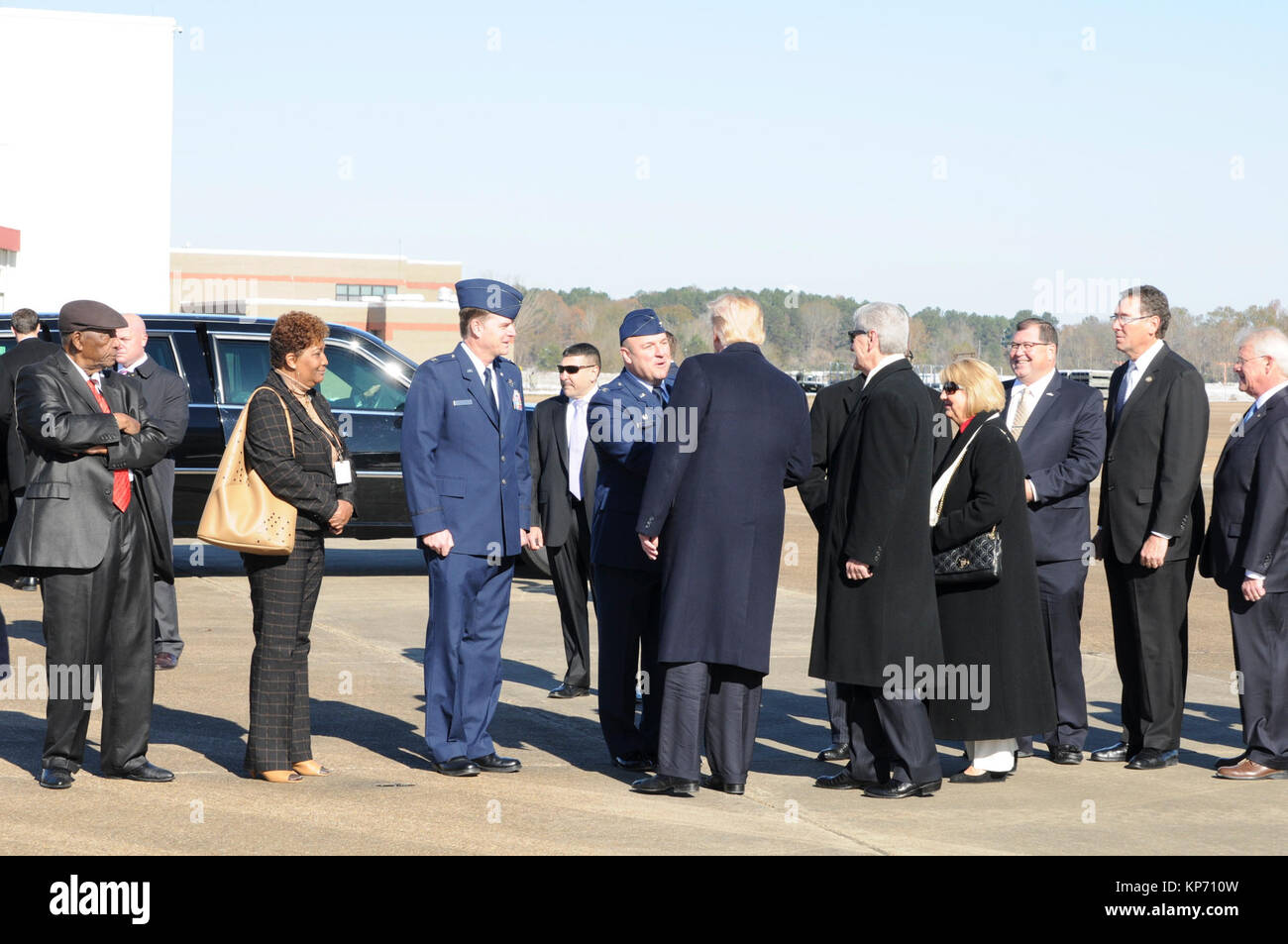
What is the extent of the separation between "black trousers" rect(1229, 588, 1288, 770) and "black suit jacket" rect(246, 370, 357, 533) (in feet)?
14.0

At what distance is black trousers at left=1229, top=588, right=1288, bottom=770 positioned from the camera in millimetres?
6926

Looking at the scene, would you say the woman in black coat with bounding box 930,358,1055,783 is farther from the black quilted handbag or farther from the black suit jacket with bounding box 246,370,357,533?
the black suit jacket with bounding box 246,370,357,533

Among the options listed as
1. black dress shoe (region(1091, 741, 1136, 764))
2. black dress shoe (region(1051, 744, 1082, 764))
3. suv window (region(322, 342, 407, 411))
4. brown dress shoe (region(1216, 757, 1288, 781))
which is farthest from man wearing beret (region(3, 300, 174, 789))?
suv window (region(322, 342, 407, 411))

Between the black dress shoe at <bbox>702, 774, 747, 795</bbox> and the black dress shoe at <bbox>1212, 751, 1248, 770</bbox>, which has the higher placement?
the black dress shoe at <bbox>1212, 751, 1248, 770</bbox>

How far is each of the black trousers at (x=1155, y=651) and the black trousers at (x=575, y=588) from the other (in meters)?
3.11

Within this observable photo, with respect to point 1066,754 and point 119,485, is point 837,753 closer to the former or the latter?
point 1066,754

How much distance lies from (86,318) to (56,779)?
1.93m

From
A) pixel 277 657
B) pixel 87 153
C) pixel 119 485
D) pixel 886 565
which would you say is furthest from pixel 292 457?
pixel 87 153

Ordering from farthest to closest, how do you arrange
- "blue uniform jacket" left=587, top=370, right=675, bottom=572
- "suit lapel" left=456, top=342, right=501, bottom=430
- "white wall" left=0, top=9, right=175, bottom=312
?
1. "white wall" left=0, top=9, right=175, bottom=312
2. "blue uniform jacket" left=587, top=370, right=675, bottom=572
3. "suit lapel" left=456, top=342, right=501, bottom=430

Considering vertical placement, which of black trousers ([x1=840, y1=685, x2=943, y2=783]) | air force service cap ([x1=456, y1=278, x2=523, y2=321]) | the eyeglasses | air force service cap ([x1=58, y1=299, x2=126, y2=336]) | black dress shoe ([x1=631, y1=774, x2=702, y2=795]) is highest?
air force service cap ([x1=456, y1=278, x2=523, y2=321])

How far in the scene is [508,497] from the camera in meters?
6.84

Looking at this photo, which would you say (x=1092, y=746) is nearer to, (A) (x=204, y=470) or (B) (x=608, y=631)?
(B) (x=608, y=631)
